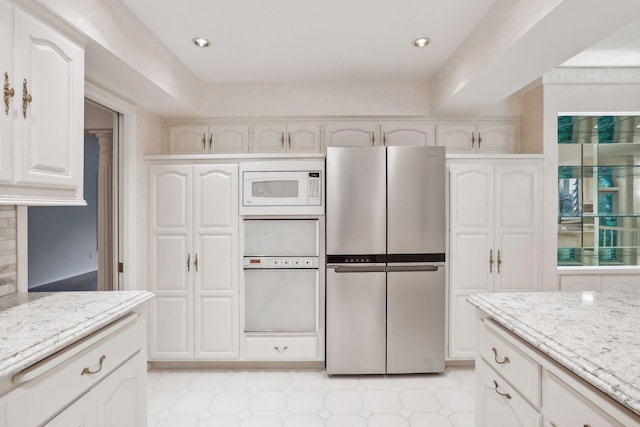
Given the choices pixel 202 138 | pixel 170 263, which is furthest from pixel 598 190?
pixel 170 263

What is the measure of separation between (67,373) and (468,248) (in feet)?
8.69

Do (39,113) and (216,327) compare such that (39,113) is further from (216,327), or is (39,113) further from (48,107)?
(216,327)

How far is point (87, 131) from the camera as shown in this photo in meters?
2.76

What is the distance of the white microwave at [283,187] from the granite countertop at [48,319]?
122 centimetres

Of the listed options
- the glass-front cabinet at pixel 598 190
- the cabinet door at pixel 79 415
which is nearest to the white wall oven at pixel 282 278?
the cabinet door at pixel 79 415

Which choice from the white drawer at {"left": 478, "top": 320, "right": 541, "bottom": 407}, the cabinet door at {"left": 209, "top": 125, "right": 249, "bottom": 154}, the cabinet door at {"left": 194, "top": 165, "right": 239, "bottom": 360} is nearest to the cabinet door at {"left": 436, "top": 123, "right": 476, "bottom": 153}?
the cabinet door at {"left": 209, "top": 125, "right": 249, "bottom": 154}

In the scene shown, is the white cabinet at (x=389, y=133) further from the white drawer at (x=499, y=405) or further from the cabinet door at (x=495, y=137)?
the white drawer at (x=499, y=405)

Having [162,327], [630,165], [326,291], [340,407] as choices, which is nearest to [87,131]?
[162,327]

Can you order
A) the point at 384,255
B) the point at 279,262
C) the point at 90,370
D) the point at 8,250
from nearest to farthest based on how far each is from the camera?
the point at 90,370 < the point at 8,250 < the point at 384,255 < the point at 279,262

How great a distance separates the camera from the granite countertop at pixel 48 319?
0.99m

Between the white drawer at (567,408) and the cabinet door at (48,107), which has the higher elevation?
the cabinet door at (48,107)

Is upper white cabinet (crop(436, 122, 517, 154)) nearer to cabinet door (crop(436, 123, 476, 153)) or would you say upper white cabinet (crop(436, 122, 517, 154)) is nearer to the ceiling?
cabinet door (crop(436, 123, 476, 153))

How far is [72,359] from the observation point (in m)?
1.18

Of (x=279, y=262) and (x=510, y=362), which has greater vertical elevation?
(x=279, y=262)
